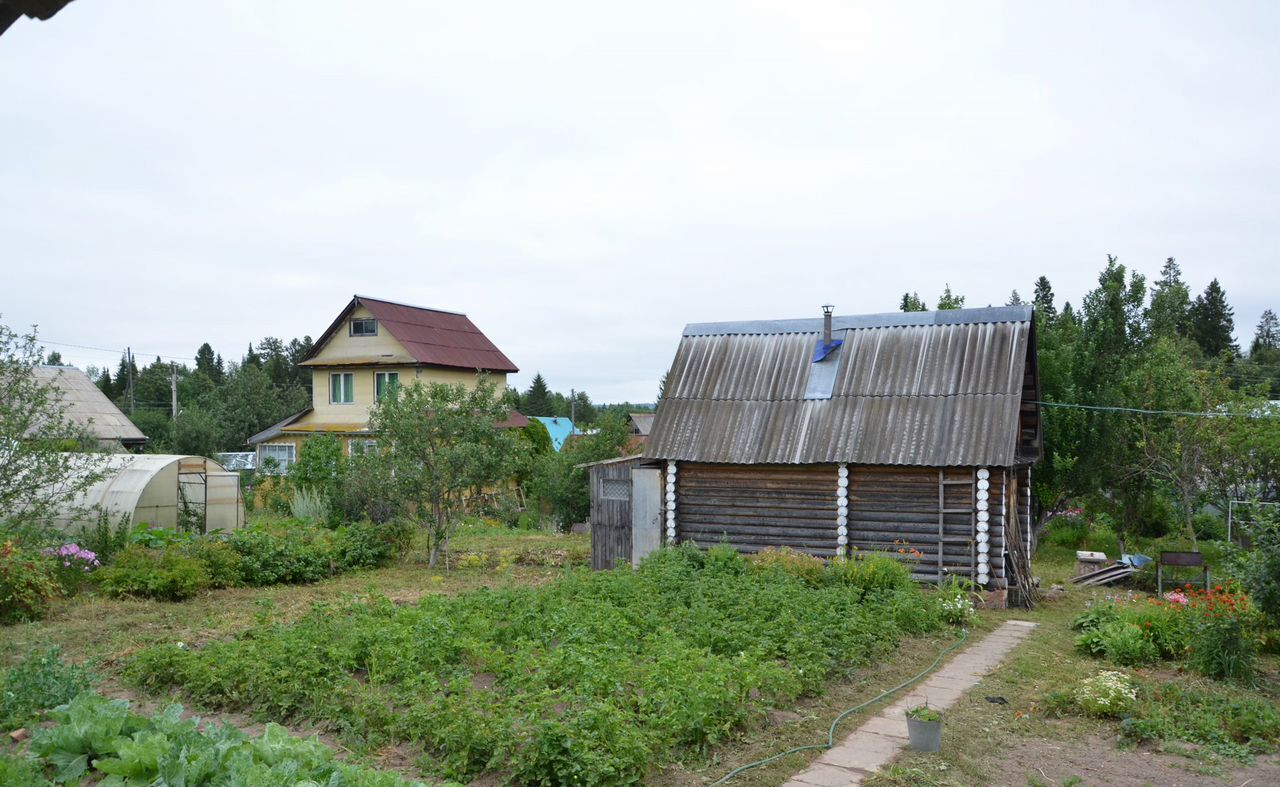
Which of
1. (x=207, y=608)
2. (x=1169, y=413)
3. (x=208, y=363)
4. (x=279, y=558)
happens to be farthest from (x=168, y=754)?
(x=208, y=363)

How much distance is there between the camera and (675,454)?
58.2 feet

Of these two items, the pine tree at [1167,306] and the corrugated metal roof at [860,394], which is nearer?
the corrugated metal roof at [860,394]

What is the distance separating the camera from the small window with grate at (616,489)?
1883 cm

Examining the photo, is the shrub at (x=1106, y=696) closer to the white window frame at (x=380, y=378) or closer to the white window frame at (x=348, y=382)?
the white window frame at (x=380, y=378)

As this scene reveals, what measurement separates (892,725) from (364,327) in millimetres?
30085

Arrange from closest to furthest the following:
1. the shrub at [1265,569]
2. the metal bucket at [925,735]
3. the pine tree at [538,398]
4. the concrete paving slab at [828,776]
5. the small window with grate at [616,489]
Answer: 1. the concrete paving slab at [828,776]
2. the metal bucket at [925,735]
3. the shrub at [1265,569]
4. the small window with grate at [616,489]
5. the pine tree at [538,398]

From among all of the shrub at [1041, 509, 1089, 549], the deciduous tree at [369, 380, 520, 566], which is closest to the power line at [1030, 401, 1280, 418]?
the shrub at [1041, 509, 1089, 549]

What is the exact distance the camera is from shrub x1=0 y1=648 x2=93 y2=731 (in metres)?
7.43

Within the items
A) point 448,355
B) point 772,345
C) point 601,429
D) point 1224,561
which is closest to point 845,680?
point 1224,561

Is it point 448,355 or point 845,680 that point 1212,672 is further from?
point 448,355

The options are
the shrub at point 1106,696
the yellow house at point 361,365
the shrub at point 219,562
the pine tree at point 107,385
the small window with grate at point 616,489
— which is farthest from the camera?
the pine tree at point 107,385

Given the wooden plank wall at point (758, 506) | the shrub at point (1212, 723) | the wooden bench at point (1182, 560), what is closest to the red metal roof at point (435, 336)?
the wooden plank wall at point (758, 506)

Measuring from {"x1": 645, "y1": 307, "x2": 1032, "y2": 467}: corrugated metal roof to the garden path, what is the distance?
14.0 ft

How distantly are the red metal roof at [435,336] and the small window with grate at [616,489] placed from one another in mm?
16336
